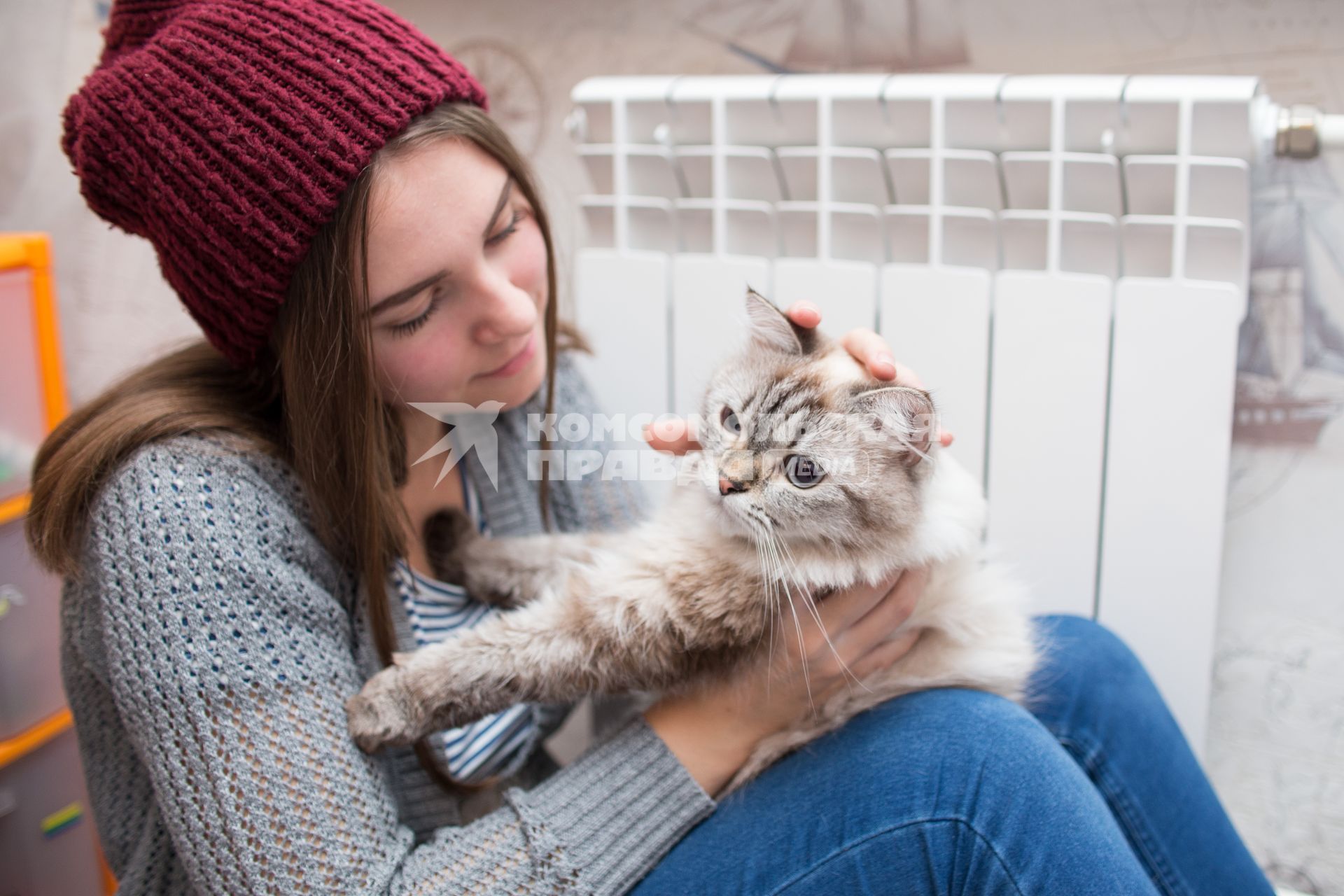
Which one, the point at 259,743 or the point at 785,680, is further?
the point at 785,680

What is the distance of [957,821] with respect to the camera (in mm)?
899

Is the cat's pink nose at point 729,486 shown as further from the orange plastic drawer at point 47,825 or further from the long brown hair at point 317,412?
the orange plastic drawer at point 47,825

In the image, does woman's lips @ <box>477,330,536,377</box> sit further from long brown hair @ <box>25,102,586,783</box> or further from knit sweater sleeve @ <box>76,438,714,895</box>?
knit sweater sleeve @ <box>76,438,714,895</box>

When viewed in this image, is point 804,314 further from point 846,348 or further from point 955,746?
point 955,746

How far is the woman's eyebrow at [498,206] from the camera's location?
38.8 inches

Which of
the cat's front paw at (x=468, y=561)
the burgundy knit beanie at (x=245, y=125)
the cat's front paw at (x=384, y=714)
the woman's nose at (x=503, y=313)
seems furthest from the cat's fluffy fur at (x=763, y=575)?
the burgundy knit beanie at (x=245, y=125)

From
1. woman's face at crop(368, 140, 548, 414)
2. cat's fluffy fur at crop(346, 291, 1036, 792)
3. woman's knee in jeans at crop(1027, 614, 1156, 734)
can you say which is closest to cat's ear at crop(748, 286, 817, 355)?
cat's fluffy fur at crop(346, 291, 1036, 792)

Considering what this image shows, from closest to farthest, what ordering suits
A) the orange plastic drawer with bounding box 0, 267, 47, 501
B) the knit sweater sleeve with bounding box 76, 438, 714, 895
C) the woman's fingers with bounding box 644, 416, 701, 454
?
the knit sweater sleeve with bounding box 76, 438, 714, 895 → the woman's fingers with bounding box 644, 416, 701, 454 → the orange plastic drawer with bounding box 0, 267, 47, 501

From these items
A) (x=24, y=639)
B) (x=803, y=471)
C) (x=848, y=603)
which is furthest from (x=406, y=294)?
(x=24, y=639)

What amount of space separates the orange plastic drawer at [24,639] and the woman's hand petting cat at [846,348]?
101cm

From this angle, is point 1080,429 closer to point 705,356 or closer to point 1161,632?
point 1161,632

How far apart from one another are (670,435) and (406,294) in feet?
1.03

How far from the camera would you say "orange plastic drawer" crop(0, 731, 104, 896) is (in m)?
1.53

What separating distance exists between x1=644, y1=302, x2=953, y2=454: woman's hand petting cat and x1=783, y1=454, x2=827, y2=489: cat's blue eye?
12cm
